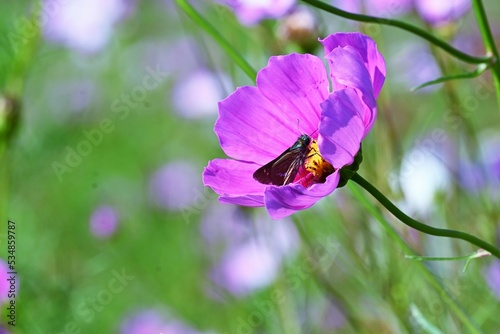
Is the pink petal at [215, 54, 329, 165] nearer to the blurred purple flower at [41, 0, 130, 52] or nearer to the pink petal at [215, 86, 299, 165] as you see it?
the pink petal at [215, 86, 299, 165]

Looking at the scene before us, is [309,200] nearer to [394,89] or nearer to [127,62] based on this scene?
[394,89]

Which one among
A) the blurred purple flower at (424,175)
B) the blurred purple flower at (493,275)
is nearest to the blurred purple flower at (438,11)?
the blurred purple flower at (424,175)

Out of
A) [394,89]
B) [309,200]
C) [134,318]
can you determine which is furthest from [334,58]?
[394,89]

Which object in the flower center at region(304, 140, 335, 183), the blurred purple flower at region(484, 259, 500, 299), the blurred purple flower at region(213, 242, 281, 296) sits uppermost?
the flower center at region(304, 140, 335, 183)

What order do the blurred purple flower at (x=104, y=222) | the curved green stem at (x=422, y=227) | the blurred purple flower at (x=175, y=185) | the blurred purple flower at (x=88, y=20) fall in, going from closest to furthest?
the curved green stem at (x=422, y=227), the blurred purple flower at (x=104, y=222), the blurred purple flower at (x=88, y=20), the blurred purple flower at (x=175, y=185)

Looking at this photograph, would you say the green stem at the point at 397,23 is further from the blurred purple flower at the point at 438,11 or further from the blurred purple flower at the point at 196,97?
the blurred purple flower at the point at 196,97

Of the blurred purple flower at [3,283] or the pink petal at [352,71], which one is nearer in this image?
the pink petal at [352,71]

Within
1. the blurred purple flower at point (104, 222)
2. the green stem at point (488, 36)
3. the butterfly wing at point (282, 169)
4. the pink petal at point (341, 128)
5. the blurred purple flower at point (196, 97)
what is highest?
the pink petal at point (341, 128)

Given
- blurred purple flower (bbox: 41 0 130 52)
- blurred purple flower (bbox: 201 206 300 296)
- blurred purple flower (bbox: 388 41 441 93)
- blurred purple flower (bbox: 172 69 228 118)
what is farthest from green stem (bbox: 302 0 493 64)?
blurred purple flower (bbox: 41 0 130 52)
